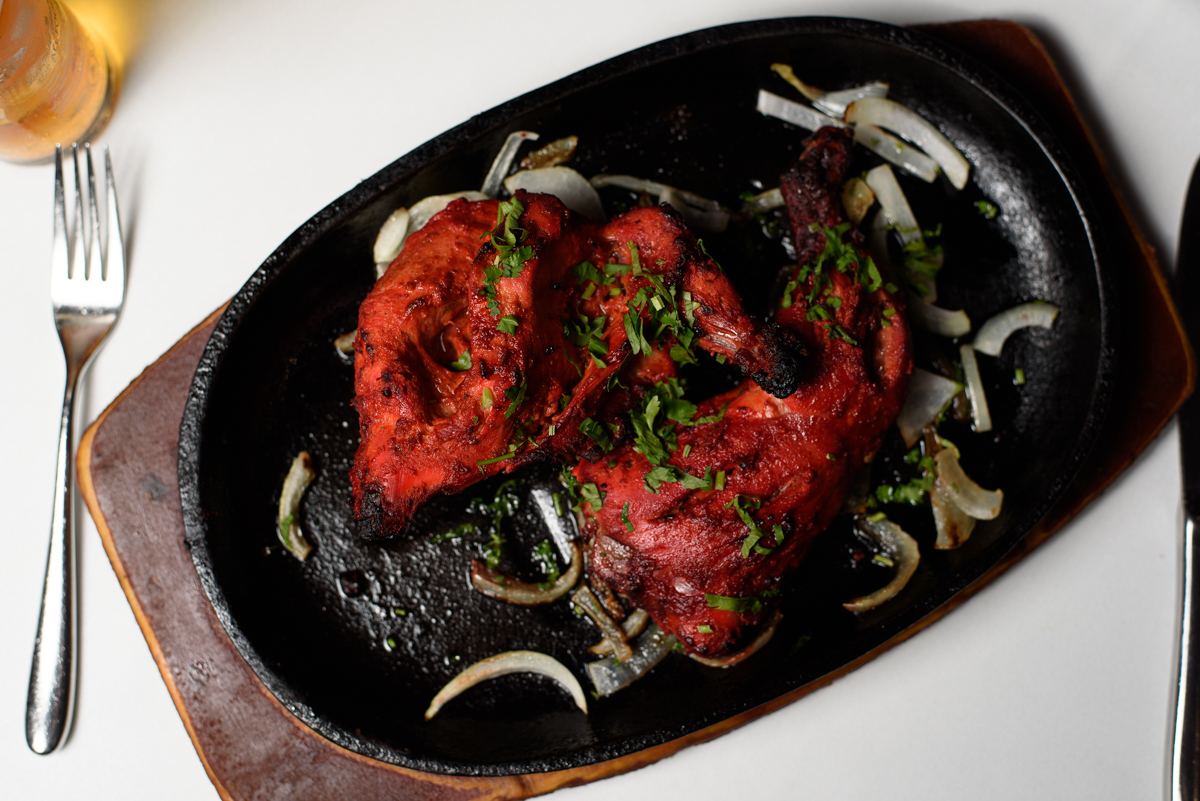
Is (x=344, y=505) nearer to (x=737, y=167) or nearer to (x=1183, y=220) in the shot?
(x=737, y=167)

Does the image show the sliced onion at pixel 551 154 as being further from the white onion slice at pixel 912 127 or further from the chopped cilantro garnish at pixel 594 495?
the chopped cilantro garnish at pixel 594 495

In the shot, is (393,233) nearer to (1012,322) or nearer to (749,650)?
(749,650)

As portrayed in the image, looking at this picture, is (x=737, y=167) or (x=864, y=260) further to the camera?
(x=737, y=167)

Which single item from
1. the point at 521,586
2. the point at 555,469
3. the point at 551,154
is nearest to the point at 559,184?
the point at 551,154

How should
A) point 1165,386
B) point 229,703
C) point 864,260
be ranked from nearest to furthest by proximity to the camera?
point 864,260, point 229,703, point 1165,386

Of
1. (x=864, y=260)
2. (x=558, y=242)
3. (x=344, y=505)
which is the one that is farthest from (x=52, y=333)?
(x=864, y=260)

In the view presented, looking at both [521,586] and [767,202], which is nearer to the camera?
[521,586]
